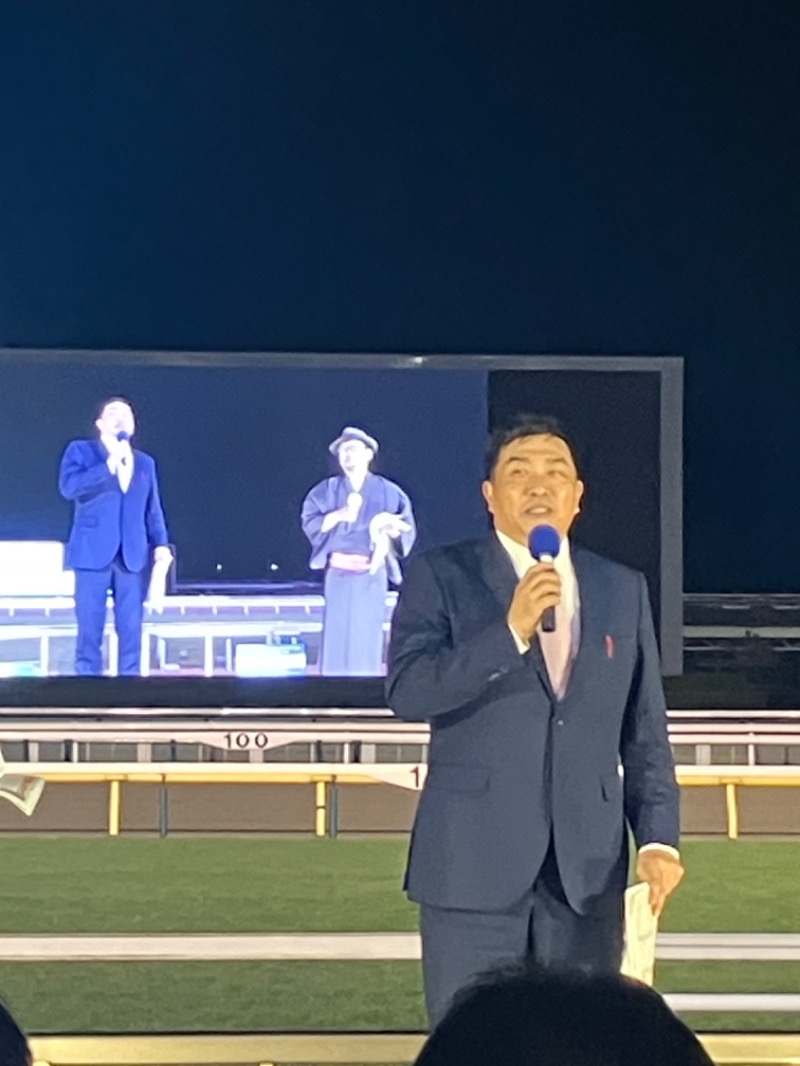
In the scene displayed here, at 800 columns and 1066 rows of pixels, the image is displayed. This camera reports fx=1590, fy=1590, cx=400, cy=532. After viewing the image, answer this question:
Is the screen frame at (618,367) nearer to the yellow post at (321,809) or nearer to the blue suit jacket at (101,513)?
the blue suit jacket at (101,513)

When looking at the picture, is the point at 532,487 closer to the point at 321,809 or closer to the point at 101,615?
the point at 101,615

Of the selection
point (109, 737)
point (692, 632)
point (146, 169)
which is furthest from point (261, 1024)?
point (146, 169)

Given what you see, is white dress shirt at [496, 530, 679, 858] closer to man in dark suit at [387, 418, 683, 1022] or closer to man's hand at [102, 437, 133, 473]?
man in dark suit at [387, 418, 683, 1022]

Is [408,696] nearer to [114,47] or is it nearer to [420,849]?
[420,849]

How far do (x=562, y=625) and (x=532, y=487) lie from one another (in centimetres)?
19

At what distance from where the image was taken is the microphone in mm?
2107

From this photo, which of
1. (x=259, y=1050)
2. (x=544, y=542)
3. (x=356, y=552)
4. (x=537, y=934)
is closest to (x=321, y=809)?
(x=356, y=552)

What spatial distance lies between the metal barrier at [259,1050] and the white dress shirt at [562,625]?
74 centimetres

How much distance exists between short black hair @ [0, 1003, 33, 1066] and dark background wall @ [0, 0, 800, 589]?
14.5ft

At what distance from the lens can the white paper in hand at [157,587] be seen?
199 inches

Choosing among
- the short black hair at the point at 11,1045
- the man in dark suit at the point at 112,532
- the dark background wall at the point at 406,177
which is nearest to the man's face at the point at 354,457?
the dark background wall at the point at 406,177

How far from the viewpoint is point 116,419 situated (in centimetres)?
507

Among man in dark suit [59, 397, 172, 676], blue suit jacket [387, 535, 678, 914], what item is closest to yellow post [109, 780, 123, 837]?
man in dark suit [59, 397, 172, 676]

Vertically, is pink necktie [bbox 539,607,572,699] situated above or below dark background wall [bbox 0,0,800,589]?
below
